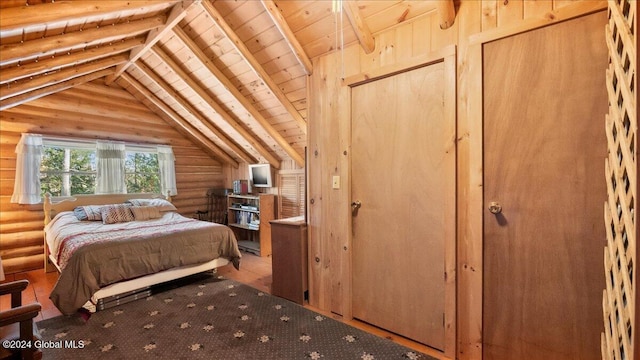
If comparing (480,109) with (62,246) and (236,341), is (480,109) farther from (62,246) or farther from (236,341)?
(62,246)

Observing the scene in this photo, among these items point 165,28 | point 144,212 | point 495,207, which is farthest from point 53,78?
point 495,207

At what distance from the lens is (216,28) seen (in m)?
2.74

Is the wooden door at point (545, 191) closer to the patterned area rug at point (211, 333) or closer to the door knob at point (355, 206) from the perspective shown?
the patterned area rug at point (211, 333)

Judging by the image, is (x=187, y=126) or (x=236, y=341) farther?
(x=187, y=126)

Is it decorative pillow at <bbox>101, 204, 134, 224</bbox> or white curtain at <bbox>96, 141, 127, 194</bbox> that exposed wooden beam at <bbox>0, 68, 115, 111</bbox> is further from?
decorative pillow at <bbox>101, 204, 134, 224</bbox>

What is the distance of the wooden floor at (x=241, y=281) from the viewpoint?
2131mm

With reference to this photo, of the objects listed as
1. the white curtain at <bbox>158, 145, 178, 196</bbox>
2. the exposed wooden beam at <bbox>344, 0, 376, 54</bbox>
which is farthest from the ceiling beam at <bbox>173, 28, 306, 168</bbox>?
the white curtain at <bbox>158, 145, 178, 196</bbox>

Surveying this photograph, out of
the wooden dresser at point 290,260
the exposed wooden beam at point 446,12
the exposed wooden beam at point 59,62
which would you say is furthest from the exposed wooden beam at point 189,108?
the exposed wooden beam at point 446,12

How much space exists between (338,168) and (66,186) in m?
4.10

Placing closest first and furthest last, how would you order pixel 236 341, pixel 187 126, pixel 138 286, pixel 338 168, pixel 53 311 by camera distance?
1. pixel 236 341
2. pixel 338 168
3. pixel 53 311
4. pixel 138 286
5. pixel 187 126

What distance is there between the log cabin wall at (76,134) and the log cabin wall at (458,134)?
11.8ft

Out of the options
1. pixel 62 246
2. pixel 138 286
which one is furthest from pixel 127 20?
pixel 138 286

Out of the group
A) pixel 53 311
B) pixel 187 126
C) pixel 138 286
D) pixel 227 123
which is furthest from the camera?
pixel 187 126

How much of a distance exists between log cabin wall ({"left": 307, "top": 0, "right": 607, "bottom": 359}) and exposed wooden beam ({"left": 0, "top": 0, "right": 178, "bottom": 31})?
1449 mm
